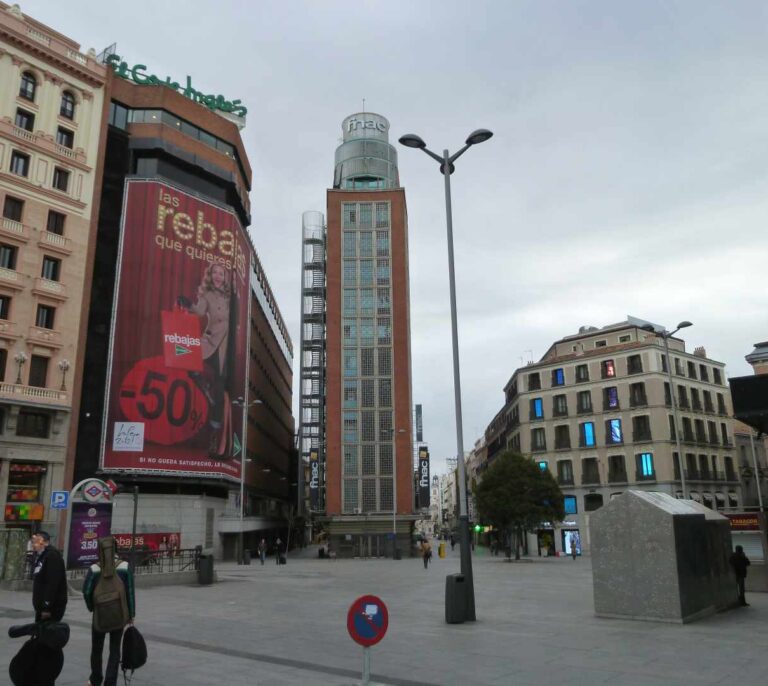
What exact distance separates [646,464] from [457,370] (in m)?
53.2

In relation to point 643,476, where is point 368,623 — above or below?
below

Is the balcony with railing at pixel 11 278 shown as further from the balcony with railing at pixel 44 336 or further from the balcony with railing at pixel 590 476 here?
the balcony with railing at pixel 590 476

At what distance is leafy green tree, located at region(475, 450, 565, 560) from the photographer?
169 ft

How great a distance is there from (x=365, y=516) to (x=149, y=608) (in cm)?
4888

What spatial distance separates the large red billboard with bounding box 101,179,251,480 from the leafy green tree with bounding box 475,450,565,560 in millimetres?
21028

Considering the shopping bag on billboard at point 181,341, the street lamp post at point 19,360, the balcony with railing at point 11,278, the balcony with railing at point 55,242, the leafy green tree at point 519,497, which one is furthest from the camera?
the leafy green tree at point 519,497

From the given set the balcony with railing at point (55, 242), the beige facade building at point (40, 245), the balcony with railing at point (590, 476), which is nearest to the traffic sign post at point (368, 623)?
the beige facade building at point (40, 245)

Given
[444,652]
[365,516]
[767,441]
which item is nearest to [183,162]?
[365,516]


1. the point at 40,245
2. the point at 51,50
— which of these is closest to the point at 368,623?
the point at 40,245

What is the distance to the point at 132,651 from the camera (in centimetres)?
831

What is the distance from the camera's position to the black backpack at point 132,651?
8258 millimetres

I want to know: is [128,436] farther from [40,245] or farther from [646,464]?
[646,464]

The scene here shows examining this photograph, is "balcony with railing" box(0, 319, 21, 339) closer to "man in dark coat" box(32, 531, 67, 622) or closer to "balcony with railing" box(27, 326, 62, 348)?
"balcony with railing" box(27, 326, 62, 348)

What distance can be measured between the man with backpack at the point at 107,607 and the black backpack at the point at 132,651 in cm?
26
